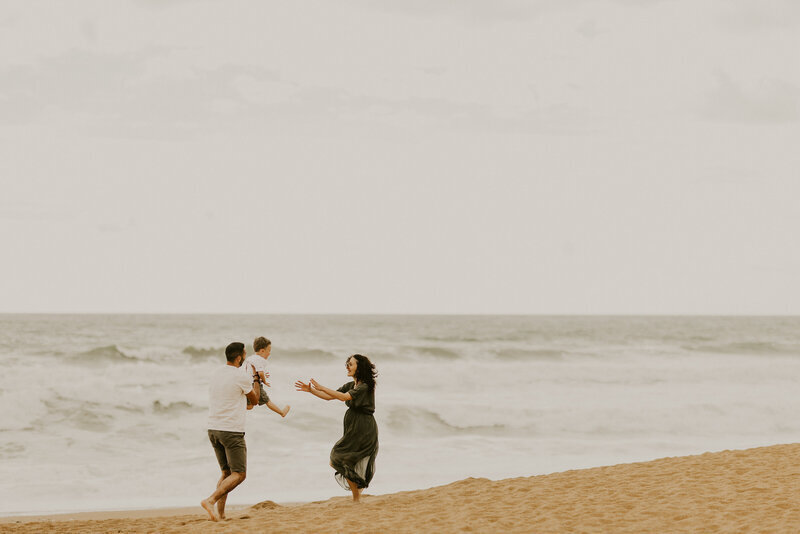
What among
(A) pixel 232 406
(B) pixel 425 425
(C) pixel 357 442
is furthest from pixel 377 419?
(A) pixel 232 406

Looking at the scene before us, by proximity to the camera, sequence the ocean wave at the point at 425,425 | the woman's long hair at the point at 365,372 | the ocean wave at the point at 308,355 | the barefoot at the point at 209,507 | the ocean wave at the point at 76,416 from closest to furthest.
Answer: the barefoot at the point at 209,507 < the woman's long hair at the point at 365,372 < the ocean wave at the point at 76,416 < the ocean wave at the point at 425,425 < the ocean wave at the point at 308,355

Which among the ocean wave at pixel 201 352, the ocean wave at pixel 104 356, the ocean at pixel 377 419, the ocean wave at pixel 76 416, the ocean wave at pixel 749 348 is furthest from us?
the ocean wave at pixel 749 348

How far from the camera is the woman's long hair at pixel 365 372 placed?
7809mm

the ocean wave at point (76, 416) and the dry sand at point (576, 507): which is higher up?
the dry sand at point (576, 507)

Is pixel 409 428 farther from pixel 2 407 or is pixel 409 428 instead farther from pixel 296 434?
pixel 2 407

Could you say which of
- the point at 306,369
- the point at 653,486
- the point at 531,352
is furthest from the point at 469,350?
the point at 653,486

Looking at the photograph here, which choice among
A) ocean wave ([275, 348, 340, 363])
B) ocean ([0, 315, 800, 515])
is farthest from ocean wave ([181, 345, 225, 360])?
ocean wave ([275, 348, 340, 363])

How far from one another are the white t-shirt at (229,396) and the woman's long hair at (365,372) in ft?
3.75

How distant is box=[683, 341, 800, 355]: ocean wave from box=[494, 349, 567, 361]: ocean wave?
11152 millimetres

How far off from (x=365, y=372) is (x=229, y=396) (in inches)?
56.2

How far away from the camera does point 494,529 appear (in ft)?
21.9

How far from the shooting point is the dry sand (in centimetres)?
662

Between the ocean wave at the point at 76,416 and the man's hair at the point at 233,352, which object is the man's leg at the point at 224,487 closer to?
the man's hair at the point at 233,352

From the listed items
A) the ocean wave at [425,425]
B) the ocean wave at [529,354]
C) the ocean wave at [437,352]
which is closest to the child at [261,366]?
the ocean wave at [425,425]
